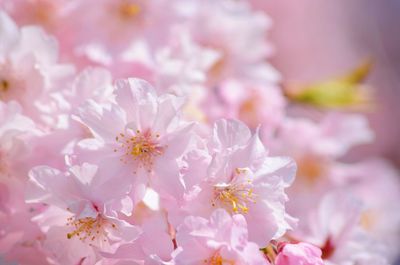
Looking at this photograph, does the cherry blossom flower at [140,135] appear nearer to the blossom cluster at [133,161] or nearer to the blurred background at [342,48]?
the blossom cluster at [133,161]

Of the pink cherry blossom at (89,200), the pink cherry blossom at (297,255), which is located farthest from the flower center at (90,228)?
the pink cherry blossom at (297,255)

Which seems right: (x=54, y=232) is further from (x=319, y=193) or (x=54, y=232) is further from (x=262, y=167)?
(x=319, y=193)

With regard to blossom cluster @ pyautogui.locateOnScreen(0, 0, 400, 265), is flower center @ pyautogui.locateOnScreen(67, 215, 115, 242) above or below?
below

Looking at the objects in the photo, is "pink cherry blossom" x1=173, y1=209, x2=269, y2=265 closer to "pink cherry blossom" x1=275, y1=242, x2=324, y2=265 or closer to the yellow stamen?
"pink cherry blossom" x1=275, y1=242, x2=324, y2=265

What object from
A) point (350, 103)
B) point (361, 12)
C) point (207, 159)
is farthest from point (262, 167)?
point (361, 12)

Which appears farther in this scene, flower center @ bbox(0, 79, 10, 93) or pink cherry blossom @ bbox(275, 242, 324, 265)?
flower center @ bbox(0, 79, 10, 93)

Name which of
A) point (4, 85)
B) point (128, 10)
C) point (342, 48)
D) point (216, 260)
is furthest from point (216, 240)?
point (342, 48)

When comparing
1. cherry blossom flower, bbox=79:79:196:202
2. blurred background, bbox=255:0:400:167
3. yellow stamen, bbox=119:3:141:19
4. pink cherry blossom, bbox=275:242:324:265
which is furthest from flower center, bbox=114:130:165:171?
blurred background, bbox=255:0:400:167

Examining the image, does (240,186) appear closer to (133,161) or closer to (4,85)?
(133,161)
